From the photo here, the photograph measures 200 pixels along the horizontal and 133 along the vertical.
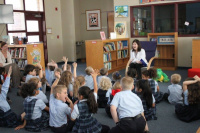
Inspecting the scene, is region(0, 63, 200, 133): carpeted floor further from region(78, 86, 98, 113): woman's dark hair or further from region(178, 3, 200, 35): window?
region(178, 3, 200, 35): window

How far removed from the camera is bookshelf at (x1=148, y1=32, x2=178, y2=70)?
8.30 m

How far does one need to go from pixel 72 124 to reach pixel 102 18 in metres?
8.23

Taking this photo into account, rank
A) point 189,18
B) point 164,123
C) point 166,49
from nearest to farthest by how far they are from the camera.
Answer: point 164,123 → point 189,18 → point 166,49

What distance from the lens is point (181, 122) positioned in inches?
151

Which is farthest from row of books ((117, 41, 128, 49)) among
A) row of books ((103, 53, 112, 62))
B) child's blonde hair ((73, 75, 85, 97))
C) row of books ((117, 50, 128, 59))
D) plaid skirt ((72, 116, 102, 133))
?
plaid skirt ((72, 116, 102, 133))

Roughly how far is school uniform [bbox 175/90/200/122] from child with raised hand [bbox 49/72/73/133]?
180 cm

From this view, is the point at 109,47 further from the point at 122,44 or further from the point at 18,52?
the point at 18,52

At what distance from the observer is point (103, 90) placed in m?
4.57

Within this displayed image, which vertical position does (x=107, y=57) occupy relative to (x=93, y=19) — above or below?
below

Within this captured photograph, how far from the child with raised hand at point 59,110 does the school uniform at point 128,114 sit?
0.83 metres

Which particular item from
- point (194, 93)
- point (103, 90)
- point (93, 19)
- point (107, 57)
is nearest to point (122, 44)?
point (107, 57)

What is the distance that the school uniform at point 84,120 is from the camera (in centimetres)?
314

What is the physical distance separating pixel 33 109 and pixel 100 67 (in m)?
4.41

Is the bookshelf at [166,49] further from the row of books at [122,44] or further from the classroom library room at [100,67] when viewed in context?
the row of books at [122,44]
